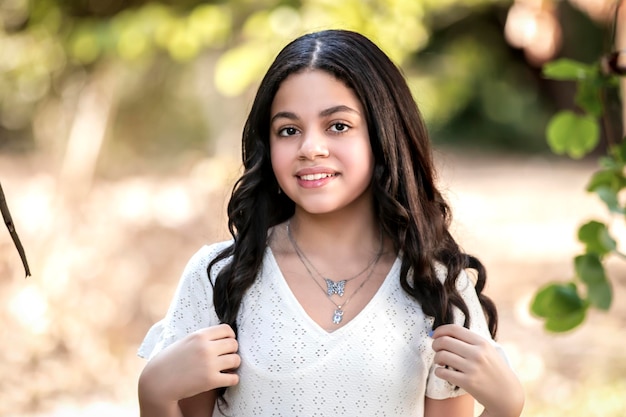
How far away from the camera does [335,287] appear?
210cm

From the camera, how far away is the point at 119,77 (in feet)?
21.5

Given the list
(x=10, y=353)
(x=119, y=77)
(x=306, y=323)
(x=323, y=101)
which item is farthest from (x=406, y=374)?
(x=119, y=77)

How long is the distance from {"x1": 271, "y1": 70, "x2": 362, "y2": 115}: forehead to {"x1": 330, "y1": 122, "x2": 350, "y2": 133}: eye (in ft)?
0.14

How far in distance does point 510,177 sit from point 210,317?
1100cm

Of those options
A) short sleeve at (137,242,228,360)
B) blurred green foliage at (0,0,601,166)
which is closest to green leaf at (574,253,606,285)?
short sleeve at (137,242,228,360)

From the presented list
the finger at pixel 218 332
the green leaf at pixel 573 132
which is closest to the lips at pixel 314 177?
the finger at pixel 218 332

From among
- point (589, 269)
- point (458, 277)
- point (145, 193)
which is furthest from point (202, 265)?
point (145, 193)

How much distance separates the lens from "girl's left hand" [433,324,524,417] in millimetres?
1899

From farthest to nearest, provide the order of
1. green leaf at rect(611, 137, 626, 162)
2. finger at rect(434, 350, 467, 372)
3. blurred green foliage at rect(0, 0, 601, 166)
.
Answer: blurred green foliage at rect(0, 0, 601, 166)
finger at rect(434, 350, 467, 372)
green leaf at rect(611, 137, 626, 162)

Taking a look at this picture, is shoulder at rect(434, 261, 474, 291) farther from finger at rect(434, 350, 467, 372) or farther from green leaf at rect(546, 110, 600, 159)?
green leaf at rect(546, 110, 600, 159)

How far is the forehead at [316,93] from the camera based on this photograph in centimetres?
203

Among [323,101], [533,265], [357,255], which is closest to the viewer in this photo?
[323,101]

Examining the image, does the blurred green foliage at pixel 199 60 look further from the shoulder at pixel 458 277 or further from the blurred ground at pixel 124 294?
the shoulder at pixel 458 277

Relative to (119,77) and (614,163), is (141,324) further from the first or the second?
(614,163)
